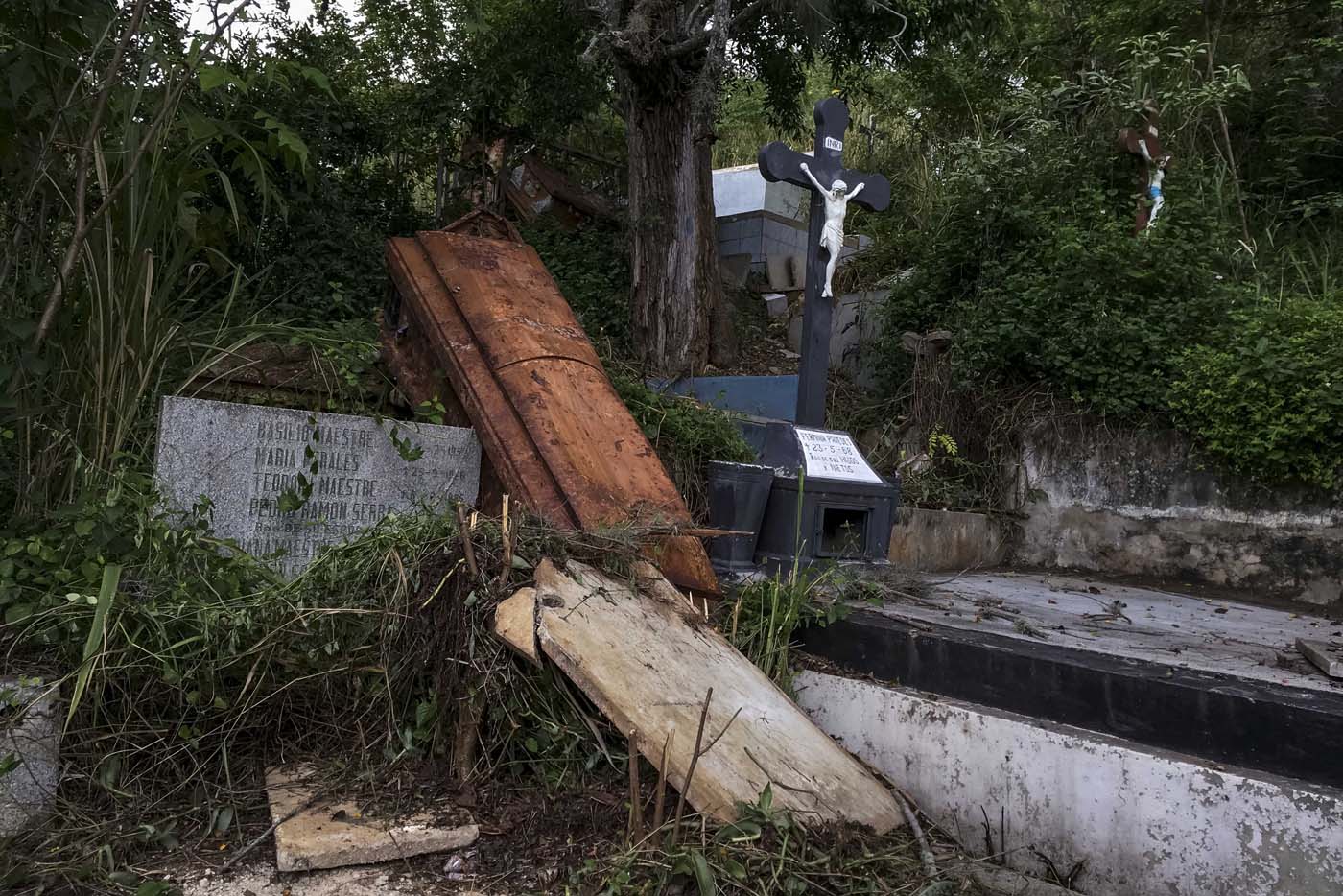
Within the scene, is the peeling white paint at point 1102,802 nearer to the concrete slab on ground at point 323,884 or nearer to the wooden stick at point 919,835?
the wooden stick at point 919,835

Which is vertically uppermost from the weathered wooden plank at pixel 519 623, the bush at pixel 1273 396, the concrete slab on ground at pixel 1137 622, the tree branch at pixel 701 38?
the tree branch at pixel 701 38

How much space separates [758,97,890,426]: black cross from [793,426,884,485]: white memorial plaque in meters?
0.32

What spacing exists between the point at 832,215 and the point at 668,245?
2751 millimetres

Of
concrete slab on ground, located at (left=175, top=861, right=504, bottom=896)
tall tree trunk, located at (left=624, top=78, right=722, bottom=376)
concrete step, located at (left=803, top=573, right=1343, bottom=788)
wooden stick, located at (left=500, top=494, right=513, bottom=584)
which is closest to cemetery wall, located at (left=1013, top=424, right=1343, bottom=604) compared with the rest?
concrete step, located at (left=803, top=573, right=1343, bottom=788)

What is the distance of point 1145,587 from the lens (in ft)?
17.1

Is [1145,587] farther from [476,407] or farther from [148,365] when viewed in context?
[148,365]

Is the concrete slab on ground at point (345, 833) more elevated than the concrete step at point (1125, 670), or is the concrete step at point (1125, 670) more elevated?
the concrete step at point (1125, 670)

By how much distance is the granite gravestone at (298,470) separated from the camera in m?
3.25

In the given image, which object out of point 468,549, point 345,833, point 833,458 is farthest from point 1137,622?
point 345,833

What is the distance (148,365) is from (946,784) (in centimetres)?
275

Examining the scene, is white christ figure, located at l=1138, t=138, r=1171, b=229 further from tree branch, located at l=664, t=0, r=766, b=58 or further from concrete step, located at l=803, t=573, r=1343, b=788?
concrete step, located at l=803, t=573, r=1343, b=788

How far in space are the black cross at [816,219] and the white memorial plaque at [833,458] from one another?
324mm

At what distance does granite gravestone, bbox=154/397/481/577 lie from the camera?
10.7 feet

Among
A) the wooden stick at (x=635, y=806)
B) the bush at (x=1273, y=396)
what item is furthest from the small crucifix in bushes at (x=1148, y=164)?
the wooden stick at (x=635, y=806)
